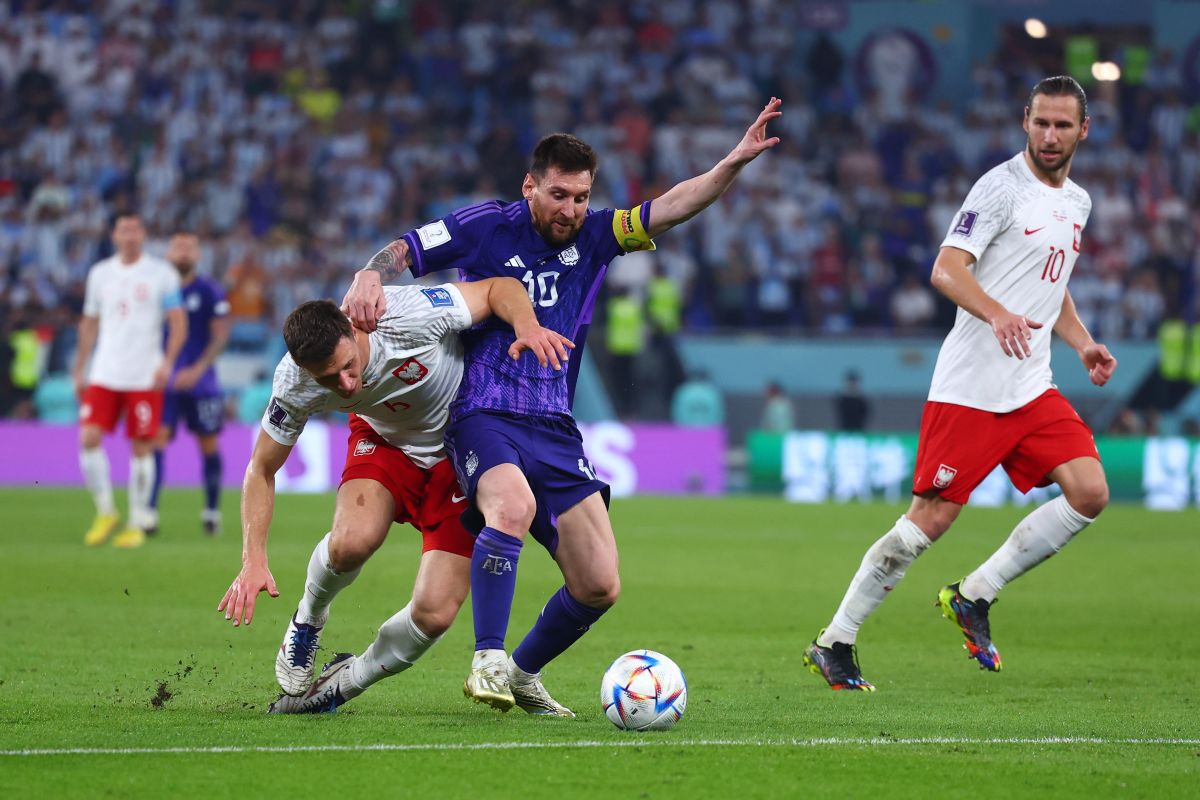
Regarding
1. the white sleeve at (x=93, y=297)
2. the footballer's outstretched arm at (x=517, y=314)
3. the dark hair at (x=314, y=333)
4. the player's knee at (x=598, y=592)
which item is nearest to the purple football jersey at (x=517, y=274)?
the footballer's outstretched arm at (x=517, y=314)

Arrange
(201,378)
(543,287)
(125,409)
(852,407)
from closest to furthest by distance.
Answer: (543,287) < (125,409) < (201,378) < (852,407)

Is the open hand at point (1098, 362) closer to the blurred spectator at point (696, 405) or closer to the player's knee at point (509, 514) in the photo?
the player's knee at point (509, 514)

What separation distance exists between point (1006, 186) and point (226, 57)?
21580 mm

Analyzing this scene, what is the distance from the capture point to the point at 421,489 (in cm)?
638

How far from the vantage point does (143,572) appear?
449 inches

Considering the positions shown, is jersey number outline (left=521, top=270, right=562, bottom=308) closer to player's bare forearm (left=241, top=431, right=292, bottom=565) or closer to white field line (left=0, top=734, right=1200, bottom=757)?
player's bare forearm (left=241, top=431, right=292, bottom=565)

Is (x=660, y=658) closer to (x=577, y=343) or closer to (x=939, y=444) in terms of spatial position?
(x=577, y=343)

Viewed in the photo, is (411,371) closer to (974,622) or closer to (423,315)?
(423,315)

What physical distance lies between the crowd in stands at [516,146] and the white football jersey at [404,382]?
53.4 ft

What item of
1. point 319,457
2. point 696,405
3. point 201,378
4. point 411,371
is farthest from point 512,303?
point 696,405

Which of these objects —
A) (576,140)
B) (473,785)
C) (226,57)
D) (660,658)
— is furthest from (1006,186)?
(226,57)

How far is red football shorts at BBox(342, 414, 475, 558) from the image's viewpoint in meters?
A: 6.31

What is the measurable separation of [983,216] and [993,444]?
3.32 ft

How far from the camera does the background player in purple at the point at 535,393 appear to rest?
5852 mm
